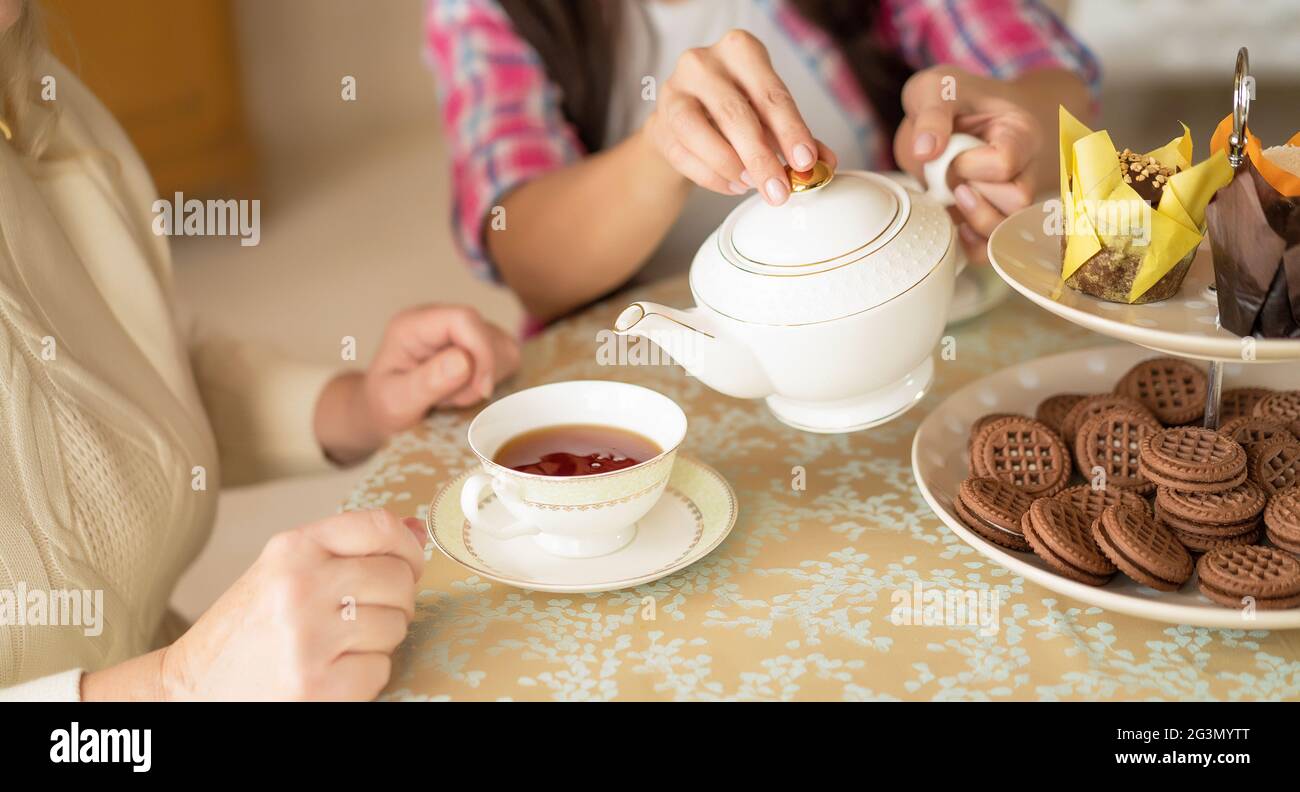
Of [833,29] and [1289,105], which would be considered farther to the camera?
[1289,105]

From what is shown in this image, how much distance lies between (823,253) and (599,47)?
0.89m

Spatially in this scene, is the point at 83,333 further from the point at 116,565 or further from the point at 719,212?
the point at 719,212

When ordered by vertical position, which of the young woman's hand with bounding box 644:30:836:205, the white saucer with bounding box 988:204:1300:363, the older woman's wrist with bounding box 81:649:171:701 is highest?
the young woman's hand with bounding box 644:30:836:205

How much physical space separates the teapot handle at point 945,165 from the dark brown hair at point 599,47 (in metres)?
0.63

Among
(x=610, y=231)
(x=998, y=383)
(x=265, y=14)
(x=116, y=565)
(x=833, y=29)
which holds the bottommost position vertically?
(x=116, y=565)

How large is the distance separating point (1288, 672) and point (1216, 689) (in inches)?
2.0

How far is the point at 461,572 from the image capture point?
0.89 metres

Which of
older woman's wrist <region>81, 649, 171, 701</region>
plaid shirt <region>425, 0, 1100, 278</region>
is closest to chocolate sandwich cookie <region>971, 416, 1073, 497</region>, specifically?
older woman's wrist <region>81, 649, 171, 701</region>

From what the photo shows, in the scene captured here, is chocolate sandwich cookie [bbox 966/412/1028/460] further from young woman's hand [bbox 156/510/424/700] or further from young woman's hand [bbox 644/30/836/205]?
young woman's hand [bbox 156/510/424/700]

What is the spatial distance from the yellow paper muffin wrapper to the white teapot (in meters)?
0.10

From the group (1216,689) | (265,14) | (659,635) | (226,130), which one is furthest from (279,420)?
(265,14)

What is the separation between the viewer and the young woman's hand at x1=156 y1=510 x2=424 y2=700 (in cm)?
73

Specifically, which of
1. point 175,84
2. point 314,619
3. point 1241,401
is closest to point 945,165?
point 1241,401

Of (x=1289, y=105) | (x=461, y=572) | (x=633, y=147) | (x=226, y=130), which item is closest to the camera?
(x=461, y=572)
